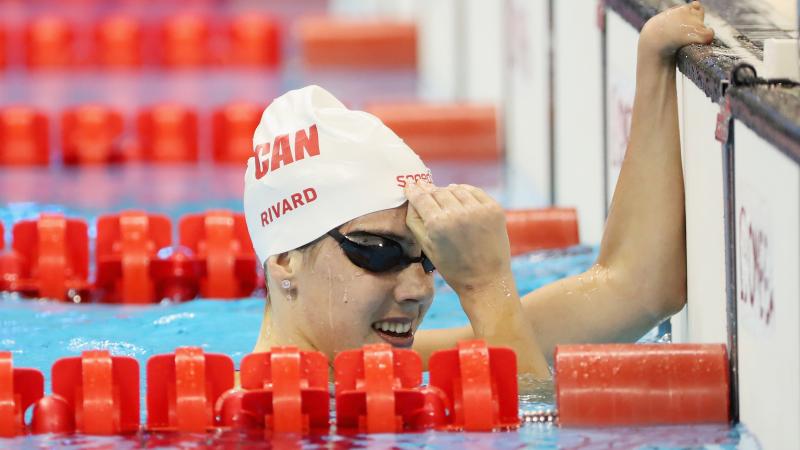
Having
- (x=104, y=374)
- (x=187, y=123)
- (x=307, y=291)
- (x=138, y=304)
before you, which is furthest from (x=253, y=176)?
(x=187, y=123)

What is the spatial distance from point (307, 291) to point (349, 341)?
4.7 inches

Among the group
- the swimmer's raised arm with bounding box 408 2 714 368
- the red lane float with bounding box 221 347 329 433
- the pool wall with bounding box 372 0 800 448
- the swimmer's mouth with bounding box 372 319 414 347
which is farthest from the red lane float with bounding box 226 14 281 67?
the red lane float with bounding box 221 347 329 433

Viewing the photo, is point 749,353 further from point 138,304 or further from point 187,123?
point 187,123

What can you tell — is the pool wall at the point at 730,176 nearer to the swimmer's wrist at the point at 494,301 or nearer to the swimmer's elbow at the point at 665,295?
the swimmer's elbow at the point at 665,295

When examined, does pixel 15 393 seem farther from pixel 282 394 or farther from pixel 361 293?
pixel 361 293

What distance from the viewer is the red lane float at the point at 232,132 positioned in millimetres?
8703

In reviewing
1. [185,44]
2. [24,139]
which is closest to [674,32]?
[24,139]

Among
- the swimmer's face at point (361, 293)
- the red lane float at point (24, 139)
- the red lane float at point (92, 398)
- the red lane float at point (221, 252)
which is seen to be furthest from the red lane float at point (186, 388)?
the red lane float at point (24, 139)

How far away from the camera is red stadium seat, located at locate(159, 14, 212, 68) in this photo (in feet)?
39.1

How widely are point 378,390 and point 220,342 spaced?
4.27 feet

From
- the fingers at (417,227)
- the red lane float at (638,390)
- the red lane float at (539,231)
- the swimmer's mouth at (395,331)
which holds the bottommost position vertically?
the red lane float at (638,390)

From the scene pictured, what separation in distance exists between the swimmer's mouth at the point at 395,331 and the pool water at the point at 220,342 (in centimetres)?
24

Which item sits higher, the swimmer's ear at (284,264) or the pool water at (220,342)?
the swimmer's ear at (284,264)

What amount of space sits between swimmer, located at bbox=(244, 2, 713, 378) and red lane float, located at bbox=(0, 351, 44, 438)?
0.45 m
